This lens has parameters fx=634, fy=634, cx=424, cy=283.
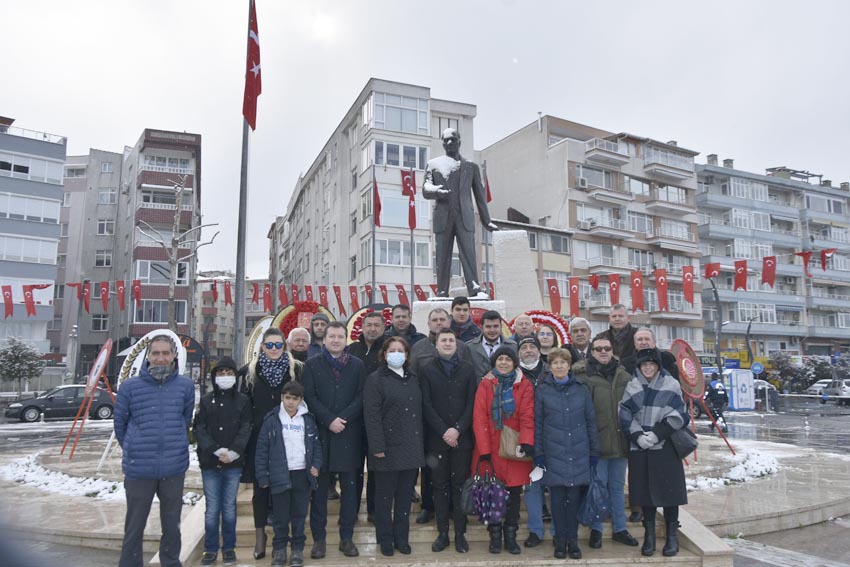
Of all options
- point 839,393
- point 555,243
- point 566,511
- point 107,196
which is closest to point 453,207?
point 566,511

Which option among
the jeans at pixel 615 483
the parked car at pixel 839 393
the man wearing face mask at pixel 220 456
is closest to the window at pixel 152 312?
the man wearing face mask at pixel 220 456

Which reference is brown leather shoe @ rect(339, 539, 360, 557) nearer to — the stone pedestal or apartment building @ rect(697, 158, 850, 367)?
the stone pedestal

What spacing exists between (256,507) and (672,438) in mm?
3630

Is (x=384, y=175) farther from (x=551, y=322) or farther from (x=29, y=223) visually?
(x=551, y=322)

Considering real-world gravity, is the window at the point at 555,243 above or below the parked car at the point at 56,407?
above

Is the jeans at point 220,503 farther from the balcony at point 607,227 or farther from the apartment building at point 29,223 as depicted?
the balcony at point 607,227

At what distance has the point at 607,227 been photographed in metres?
43.7

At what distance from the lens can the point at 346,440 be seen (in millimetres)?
5457

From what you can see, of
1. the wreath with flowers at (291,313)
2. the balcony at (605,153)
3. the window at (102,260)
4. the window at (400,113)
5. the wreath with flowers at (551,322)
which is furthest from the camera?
the window at (102,260)

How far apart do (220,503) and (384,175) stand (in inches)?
1256

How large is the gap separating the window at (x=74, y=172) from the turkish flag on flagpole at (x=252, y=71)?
50.5m

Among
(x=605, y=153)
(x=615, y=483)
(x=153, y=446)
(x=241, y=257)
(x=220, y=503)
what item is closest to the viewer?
(x=153, y=446)

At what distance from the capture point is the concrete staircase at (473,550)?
17.3ft

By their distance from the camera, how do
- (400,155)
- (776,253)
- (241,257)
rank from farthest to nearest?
(776,253) → (400,155) → (241,257)
